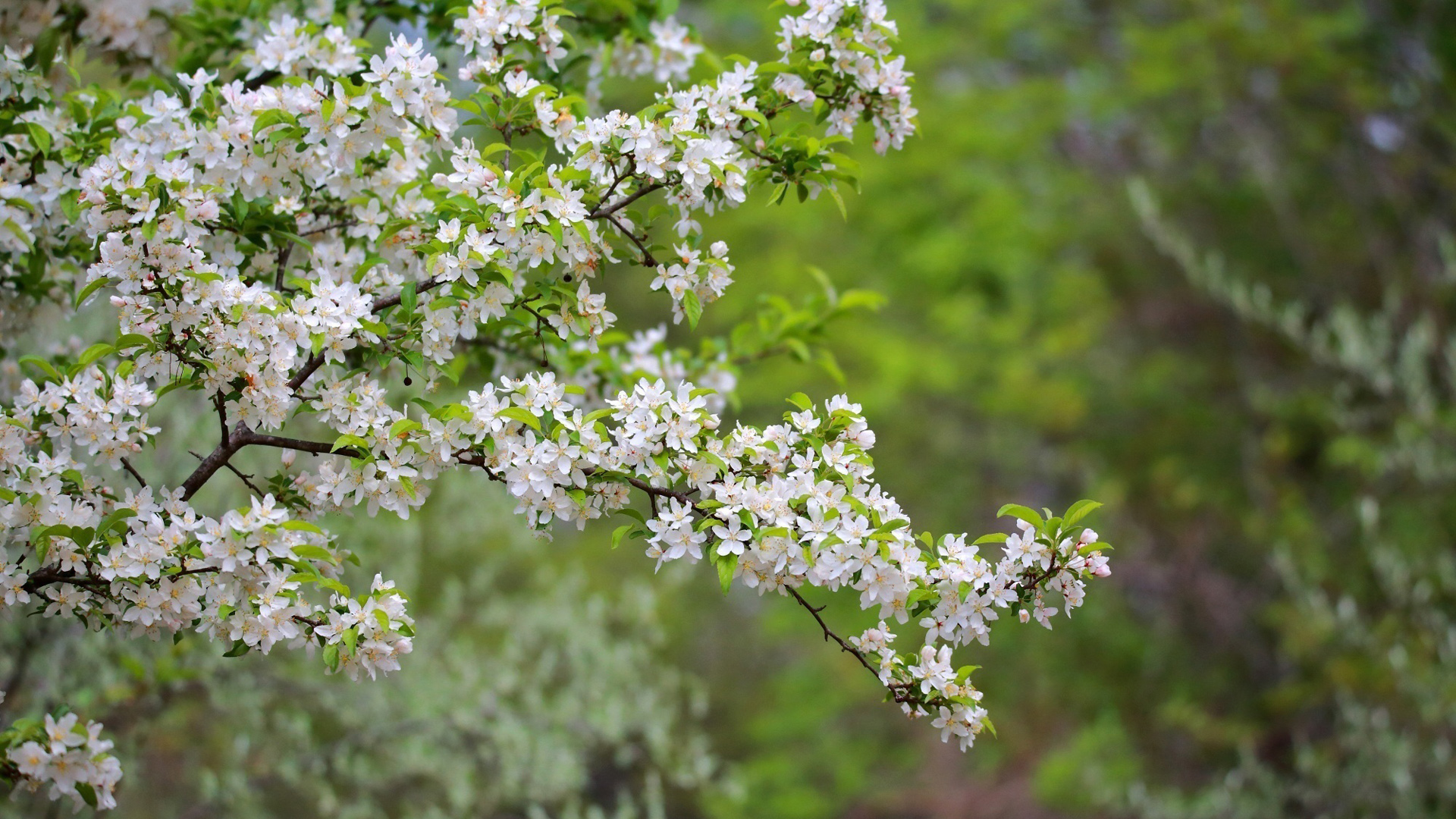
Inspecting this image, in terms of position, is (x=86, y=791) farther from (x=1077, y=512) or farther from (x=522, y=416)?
(x=1077, y=512)

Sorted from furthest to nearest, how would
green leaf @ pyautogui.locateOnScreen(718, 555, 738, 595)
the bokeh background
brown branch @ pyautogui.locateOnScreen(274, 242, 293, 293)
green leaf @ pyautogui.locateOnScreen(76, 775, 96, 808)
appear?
Result: 1. the bokeh background
2. brown branch @ pyautogui.locateOnScreen(274, 242, 293, 293)
3. green leaf @ pyautogui.locateOnScreen(76, 775, 96, 808)
4. green leaf @ pyautogui.locateOnScreen(718, 555, 738, 595)

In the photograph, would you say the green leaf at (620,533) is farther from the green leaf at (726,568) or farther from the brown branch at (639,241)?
the brown branch at (639,241)

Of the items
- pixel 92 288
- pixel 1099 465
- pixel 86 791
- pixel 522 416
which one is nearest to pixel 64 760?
pixel 86 791

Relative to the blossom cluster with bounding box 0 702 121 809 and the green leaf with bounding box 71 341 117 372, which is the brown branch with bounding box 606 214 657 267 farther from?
the blossom cluster with bounding box 0 702 121 809

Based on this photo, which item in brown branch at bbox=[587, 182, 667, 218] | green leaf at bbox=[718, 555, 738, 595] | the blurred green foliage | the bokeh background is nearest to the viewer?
green leaf at bbox=[718, 555, 738, 595]

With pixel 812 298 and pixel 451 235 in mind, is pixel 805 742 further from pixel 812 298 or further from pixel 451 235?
pixel 451 235

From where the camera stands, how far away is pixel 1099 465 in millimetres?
8016

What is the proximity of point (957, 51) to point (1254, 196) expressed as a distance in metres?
2.86

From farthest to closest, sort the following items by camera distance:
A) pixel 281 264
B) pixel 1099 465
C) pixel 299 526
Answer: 1. pixel 1099 465
2. pixel 281 264
3. pixel 299 526

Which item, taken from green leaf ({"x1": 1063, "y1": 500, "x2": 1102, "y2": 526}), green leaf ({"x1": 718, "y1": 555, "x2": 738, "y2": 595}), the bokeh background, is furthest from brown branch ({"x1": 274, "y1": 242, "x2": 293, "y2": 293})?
the bokeh background

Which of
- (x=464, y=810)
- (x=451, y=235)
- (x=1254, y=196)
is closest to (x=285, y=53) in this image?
(x=451, y=235)

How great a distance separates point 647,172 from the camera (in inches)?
80.5

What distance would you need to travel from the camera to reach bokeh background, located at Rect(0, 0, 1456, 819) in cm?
571

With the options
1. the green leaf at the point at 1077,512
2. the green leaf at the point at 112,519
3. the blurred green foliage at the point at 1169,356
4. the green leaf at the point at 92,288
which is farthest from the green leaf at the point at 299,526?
the blurred green foliage at the point at 1169,356
